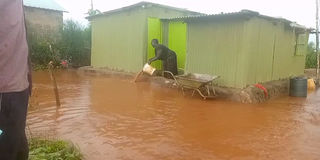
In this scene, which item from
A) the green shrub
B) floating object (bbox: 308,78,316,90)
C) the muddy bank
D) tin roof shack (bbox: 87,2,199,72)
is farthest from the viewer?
the green shrub

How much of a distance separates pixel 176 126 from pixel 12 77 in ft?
14.8

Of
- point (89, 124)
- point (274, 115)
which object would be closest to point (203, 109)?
point (274, 115)

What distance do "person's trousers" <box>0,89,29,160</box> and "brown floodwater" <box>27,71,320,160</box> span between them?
90.5 inches

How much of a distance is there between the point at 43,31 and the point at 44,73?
14.2 ft

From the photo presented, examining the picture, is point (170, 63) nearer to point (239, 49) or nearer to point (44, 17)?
point (239, 49)

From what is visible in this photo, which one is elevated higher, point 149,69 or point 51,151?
point 149,69

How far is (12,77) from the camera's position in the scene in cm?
194

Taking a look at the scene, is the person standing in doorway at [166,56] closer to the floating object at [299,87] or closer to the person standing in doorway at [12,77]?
the floating object at [299,87]

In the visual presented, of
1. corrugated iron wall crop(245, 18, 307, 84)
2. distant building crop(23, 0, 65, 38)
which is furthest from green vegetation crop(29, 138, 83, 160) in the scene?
distant building crop(23, 0, 65, 38)

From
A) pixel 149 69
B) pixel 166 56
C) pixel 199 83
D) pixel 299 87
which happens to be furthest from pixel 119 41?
pixel 299 87

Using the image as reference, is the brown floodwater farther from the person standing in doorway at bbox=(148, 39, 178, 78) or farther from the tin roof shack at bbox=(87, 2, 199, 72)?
the tin roof shack at bbox=(87, 2, 199, 72)

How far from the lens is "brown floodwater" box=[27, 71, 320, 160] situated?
4.75m

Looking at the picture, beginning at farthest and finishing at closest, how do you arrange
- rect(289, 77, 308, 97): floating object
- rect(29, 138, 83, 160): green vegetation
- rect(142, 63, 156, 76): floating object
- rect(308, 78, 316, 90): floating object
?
rect(308, 78, 316, 90): floating object
rect(142, 63, 156, 76): floating object
rect(289, 77, 308, 97): floating object
rect(29, 138, 83, 160): green vegetation

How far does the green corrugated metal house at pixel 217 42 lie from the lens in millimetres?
9211
